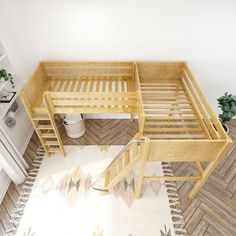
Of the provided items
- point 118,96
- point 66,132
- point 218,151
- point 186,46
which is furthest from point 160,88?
point 66,132

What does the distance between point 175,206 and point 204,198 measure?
1.25 ft

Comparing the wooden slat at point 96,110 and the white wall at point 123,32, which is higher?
the white wall at point 123,32

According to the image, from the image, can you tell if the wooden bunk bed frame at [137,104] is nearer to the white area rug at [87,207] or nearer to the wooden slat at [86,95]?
the wooden slat at [86,95]

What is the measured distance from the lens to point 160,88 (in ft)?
8.34

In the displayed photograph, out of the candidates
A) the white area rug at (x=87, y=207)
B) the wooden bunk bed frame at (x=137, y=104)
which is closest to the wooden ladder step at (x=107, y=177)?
the wooden bunk bed frame at (x=137, y=104)

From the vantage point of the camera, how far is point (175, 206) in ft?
6.95

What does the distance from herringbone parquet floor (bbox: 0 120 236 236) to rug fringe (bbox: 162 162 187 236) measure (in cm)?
5

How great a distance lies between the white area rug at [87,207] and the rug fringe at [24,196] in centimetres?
4

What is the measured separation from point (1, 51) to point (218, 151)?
257cm

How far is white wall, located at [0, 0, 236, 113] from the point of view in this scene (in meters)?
2.08

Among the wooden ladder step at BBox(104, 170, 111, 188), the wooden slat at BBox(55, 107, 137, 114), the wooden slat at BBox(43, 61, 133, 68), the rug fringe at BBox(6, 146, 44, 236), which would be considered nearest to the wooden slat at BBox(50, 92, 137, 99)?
the wooden slat at BBox(55, 107, 137, 114)

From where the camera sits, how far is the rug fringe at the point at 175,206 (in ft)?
6.43

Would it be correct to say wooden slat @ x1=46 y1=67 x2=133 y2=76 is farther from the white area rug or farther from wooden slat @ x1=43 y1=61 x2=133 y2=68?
the white area rug

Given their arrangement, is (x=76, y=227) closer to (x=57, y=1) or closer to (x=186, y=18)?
(x=57, y=1)
